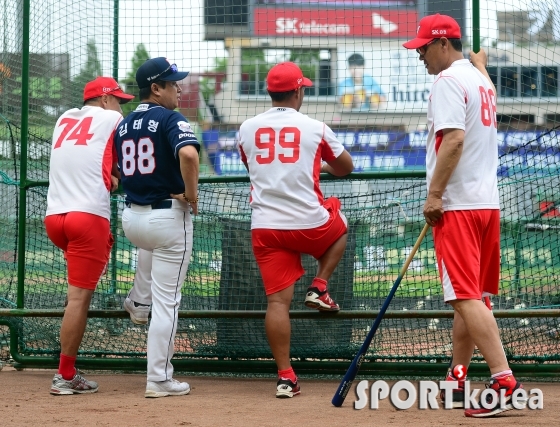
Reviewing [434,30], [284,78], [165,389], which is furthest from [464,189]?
[165,389]

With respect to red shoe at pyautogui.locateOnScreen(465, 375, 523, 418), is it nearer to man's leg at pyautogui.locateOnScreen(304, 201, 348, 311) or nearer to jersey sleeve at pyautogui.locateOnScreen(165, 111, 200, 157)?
man's leg at pyautogui.locateOnScreen(304, 201, 348, 311)

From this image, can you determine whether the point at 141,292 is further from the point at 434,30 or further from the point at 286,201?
the point at 434,30

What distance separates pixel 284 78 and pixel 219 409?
211 cm

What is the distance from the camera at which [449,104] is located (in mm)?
5059

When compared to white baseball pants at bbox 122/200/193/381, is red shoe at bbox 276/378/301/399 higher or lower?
lower

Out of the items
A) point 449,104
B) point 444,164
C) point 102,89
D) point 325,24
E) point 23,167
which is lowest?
point 444,164

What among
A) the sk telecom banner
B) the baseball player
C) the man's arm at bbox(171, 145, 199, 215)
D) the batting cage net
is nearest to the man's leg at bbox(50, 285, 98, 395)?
the baseball player

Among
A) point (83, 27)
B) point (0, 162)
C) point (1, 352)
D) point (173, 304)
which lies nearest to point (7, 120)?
point (0, 162)

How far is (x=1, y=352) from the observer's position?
756cm

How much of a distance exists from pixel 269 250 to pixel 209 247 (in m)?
1.12

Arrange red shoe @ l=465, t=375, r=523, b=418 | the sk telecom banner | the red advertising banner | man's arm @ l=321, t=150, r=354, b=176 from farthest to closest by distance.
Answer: the red advertising banner < the sk telecom banner < man's arm @ l=321, t=150, r=354, b=176 < red shoe @ l=465, t=375, r=523, b=418

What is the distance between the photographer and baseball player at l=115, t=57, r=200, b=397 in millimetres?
5738

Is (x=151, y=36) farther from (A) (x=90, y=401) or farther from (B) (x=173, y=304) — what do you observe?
(A) (x=90, y=401)

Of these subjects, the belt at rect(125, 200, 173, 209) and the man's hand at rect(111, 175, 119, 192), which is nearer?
the belt at rect(125, 200, 173, 209)
